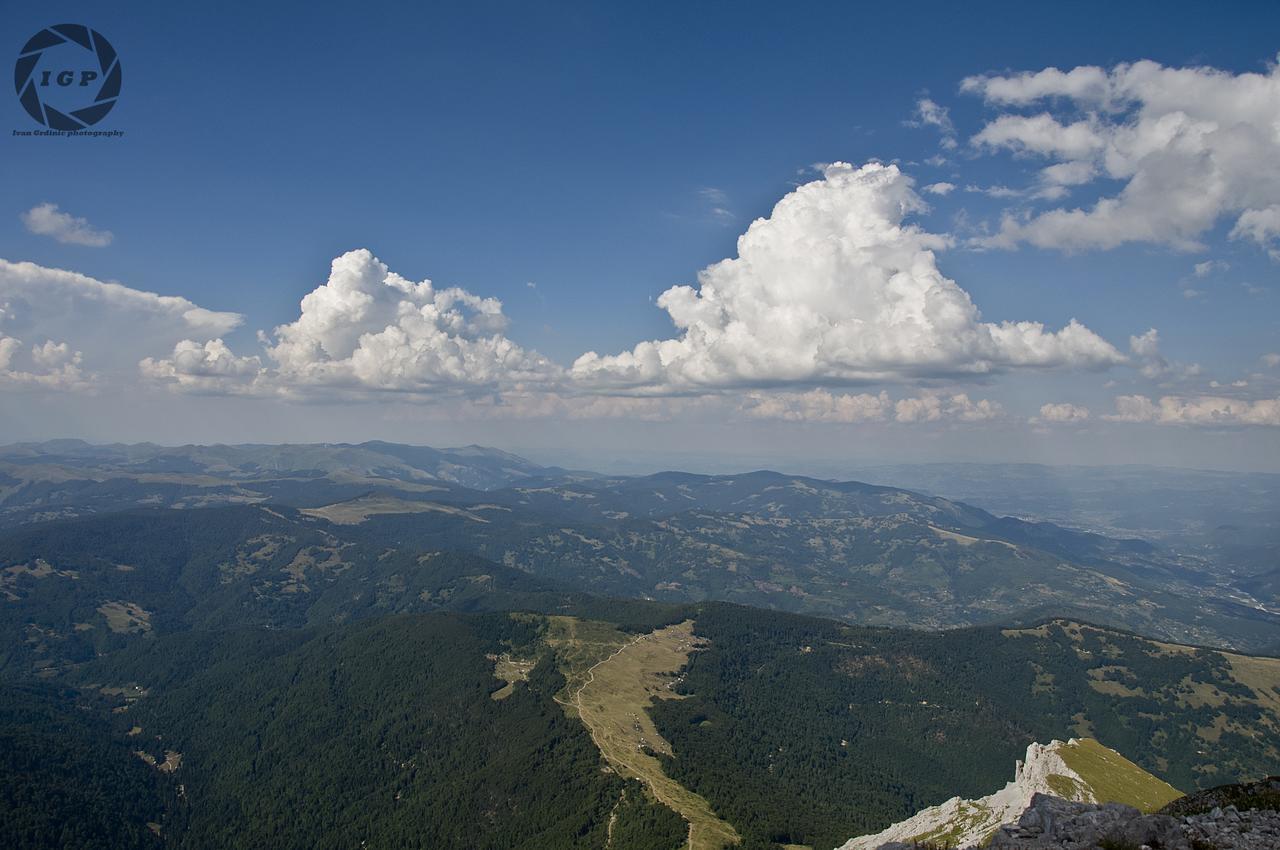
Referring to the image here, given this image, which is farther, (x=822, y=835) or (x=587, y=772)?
(x=587, y=772)

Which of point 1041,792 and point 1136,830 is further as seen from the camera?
point 1041,792

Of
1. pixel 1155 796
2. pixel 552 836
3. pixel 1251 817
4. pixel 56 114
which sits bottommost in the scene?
pixel 552 836

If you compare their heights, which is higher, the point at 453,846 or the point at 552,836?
the point at 552,836

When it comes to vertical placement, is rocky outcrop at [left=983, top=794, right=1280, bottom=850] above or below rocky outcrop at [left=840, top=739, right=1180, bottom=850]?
above

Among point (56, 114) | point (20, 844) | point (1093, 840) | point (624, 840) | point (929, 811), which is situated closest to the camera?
point (1093, 840)

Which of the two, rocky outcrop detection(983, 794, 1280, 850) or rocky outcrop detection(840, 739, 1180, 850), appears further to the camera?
rocky outcrop detection(840, 739, 1180, 850)

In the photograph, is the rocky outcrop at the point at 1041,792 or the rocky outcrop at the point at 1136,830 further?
the rocky outcrop at the point at 1041,792

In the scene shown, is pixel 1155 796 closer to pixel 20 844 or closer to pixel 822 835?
pixel 822 835

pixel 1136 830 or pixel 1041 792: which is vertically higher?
pixel 1136 830

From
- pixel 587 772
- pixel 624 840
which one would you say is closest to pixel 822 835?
pixel 624 840

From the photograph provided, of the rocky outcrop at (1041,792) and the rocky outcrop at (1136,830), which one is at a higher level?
the rocky outcrop at (1136,830)

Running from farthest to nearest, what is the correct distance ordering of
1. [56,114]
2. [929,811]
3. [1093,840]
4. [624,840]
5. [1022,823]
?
[624,840], [929,811], [56,114], [1022,823], [1093,840]
